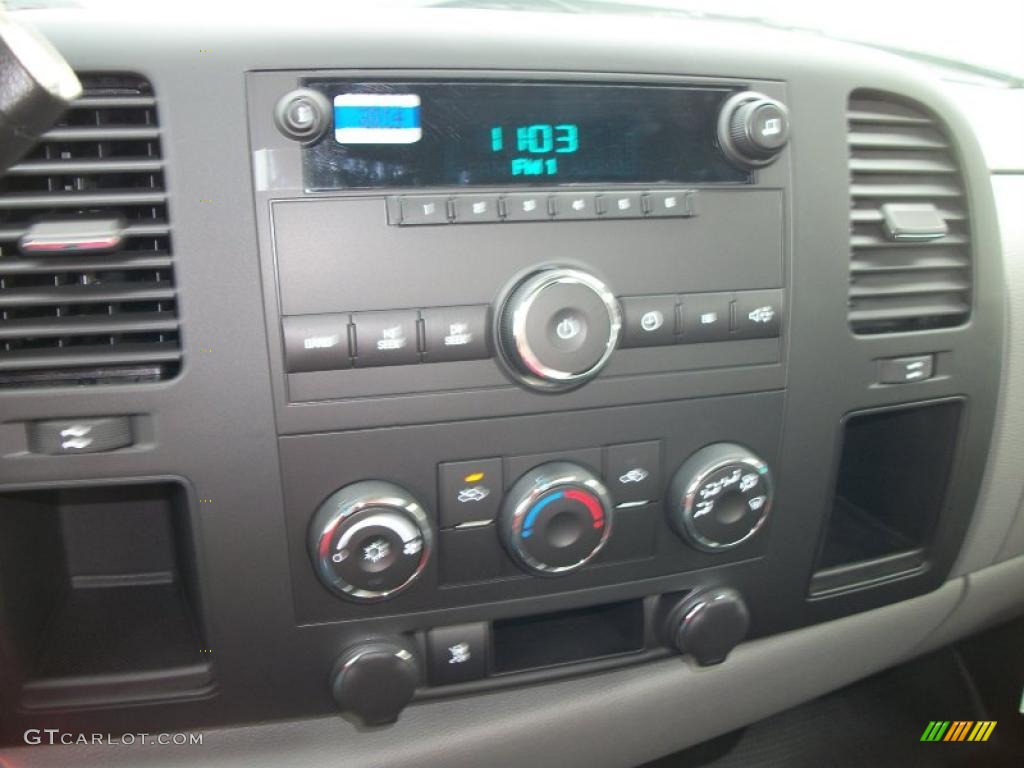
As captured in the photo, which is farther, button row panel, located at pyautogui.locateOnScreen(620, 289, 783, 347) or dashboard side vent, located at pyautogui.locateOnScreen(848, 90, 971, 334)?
dashboard side vent, located at pyautogui.locateOnScreen(848, 90, 971, 334)

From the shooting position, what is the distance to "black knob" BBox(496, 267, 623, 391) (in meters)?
0.71

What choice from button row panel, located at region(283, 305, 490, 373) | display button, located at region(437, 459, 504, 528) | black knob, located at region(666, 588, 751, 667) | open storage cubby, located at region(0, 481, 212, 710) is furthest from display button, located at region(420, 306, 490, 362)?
black knob, located at region(666, 588, 751, 667)

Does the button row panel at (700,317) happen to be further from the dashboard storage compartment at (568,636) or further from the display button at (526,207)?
the dashboard storage compartment at (568,636)

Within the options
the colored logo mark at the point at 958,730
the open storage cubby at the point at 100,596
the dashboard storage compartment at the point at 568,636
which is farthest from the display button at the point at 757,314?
the colored logo mark at the point at 958,730

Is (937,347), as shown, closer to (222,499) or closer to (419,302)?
(419,302)

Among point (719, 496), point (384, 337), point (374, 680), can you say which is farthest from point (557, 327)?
point (374, 680)

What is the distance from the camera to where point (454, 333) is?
28.1 inches

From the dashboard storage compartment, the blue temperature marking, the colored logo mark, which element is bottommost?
the colored logo mark

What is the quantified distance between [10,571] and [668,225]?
67 cm

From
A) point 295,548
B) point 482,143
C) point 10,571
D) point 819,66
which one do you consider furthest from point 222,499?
point 819,66

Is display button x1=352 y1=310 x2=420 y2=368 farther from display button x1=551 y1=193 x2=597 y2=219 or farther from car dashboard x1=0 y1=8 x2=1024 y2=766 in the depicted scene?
display button x1=551 y1=193 x2=597 y2=219

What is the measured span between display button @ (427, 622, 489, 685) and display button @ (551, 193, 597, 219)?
0.41m

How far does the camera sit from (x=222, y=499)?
71 centimetres

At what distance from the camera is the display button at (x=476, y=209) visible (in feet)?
2.31
